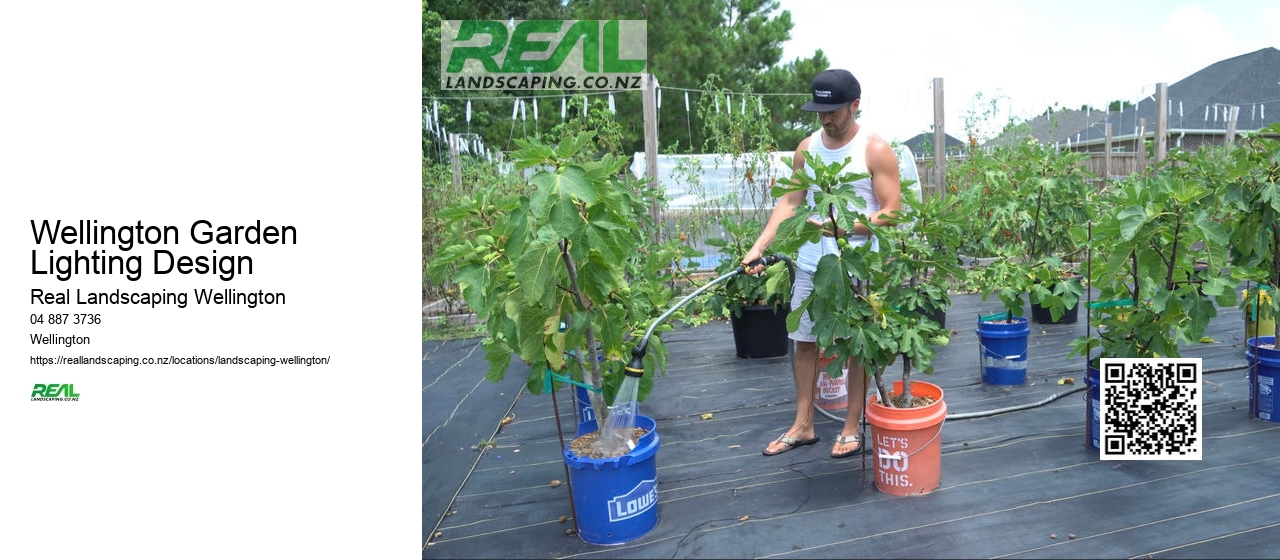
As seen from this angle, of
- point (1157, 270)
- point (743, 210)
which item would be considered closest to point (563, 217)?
point (1157, 270)

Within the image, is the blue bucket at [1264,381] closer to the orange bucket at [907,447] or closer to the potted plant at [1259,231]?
the potted plant at [1259,231]

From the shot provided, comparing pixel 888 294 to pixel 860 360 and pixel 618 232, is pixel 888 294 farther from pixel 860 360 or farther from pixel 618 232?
pixel 618 232

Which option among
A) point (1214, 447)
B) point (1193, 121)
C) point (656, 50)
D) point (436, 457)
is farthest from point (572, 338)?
point (1193, 121)

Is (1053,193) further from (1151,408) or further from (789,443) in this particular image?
(789,443)

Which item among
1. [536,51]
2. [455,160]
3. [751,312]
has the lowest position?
[751,312]

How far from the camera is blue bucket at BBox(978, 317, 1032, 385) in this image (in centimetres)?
379

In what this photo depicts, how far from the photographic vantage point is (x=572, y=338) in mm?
2209

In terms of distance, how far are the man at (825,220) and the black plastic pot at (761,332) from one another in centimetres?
147

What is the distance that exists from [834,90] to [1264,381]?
7.01 feet

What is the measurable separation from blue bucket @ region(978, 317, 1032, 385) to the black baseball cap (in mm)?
1733

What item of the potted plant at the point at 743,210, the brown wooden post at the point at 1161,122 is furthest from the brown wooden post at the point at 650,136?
the brown wooden post at the point at 1161,122

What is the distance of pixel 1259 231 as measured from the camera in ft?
9.77

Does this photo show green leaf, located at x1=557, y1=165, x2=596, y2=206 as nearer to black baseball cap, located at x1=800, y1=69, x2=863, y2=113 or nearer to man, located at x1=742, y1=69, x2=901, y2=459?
man, located at x1=742, y1=69, x2=901, y2=459

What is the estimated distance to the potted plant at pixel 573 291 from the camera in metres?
2.09
